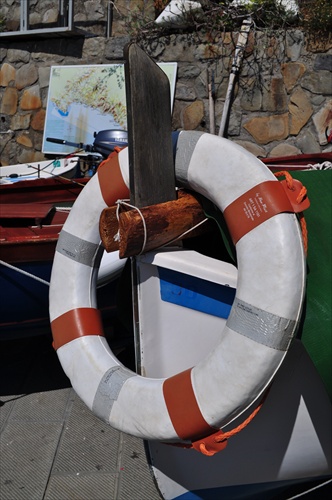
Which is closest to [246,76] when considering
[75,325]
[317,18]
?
[317,18]

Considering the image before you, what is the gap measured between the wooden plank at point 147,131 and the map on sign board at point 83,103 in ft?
15.4

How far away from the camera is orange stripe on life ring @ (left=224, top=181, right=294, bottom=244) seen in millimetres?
1981

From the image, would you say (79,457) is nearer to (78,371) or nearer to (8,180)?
(78,371)

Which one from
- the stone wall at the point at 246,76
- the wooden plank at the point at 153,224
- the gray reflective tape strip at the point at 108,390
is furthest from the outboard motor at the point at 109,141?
the gray reflective tape strip at the point at 108,390

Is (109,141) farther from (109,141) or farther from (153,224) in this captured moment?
(153,224)

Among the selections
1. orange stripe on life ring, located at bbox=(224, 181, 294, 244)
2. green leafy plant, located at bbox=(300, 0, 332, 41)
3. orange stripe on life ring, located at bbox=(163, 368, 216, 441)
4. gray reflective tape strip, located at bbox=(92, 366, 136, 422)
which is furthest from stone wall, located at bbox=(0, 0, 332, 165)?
orange stripe on life ring, located at bbox=(163, 368, 216, 441)

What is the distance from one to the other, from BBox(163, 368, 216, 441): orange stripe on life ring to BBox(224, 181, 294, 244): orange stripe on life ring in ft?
1.75

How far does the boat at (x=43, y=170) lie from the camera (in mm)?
5449

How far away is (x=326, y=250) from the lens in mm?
2252

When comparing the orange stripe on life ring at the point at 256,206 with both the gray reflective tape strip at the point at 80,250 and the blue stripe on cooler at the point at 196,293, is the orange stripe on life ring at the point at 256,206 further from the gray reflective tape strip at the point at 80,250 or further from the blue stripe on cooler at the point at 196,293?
the gray reflective tape strip at the point at 80,250

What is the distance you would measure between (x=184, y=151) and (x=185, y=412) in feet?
3.08

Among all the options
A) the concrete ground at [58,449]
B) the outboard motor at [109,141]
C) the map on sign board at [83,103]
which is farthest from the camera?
the map on sign board at [83,103]

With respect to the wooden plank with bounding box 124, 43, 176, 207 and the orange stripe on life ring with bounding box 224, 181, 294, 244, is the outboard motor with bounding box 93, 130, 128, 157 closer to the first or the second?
the wooden plank with bounding box 124, 43, 176, 207

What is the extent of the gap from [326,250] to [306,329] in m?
0.32
